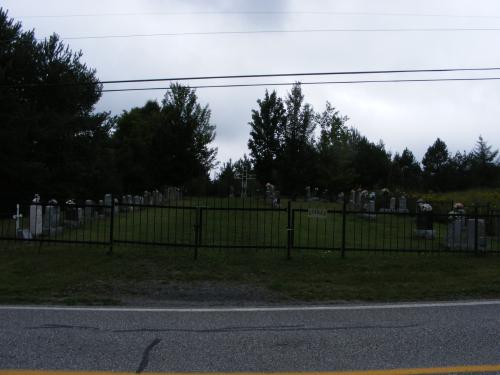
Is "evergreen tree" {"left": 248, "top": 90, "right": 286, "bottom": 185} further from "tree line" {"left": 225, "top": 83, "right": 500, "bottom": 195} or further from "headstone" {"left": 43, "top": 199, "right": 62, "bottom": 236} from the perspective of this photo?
"headstone" {"left": 43, "top": 199, "right": 62, "bottom": 236}

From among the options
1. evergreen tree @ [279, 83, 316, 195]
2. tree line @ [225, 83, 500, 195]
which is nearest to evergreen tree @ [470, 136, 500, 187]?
tree line @ [225, 83, 500, 195]

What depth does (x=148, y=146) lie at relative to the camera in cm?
5016

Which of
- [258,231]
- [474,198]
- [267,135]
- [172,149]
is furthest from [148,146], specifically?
[258,231]

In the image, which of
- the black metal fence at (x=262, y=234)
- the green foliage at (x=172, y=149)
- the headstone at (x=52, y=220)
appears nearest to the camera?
the black metal fence at (x=262, y=234)

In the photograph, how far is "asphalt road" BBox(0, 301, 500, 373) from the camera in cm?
485

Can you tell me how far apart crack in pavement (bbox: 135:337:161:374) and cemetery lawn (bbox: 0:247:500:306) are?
2529 mm

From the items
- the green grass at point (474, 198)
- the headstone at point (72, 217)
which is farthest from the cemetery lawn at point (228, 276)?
the green grass at point (474, 198)

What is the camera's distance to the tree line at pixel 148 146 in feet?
101

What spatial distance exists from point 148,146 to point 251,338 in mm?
45790

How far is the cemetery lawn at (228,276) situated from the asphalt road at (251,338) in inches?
39.2

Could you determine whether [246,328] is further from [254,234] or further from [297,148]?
[297,148]

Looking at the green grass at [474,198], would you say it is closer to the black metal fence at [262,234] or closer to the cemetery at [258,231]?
the cemetery at [258,231]

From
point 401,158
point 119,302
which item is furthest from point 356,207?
point 401,158

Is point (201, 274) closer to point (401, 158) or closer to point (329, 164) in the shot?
point (329, 164)
